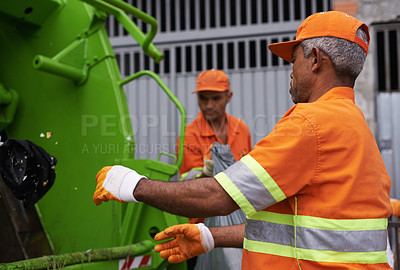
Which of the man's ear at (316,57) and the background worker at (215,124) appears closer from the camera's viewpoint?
the man's ear at (316,57)

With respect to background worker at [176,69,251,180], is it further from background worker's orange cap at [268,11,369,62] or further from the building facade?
background worker's orange cap at [268,11,369,62]

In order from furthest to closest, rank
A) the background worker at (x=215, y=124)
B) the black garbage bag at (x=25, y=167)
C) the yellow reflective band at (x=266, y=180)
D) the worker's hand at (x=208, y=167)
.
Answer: the background worker at (x=215, y=124) → the worker's hand at (x=208, y=167) → the black garbage bag at (x=25, y=167) → the yellow reflective band at (x=266, y=180)

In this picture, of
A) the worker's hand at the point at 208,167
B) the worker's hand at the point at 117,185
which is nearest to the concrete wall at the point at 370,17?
the worker's hand at the point at 208,167

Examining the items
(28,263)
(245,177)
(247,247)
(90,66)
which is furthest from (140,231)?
(245,177)

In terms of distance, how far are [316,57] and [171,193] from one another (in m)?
0.67

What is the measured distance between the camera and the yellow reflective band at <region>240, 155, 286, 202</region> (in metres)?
1.29

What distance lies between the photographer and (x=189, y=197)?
1.39 m

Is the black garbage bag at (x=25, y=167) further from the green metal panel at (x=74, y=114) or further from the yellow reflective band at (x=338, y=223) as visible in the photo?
the yellow reflective band at (x=338, y=223)

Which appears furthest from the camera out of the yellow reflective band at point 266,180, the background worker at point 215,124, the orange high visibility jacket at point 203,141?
the background worker at point 215,124

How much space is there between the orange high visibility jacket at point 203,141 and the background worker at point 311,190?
193 cm

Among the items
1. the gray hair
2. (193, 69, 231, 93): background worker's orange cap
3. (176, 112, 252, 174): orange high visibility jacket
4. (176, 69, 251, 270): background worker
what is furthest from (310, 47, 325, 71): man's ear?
(193, 69, 231, 93): background worker's orange cap

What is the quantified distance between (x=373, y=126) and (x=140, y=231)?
2706mm

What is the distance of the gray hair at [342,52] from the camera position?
1.47m

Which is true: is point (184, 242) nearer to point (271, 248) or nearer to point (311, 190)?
point (271, 248)
